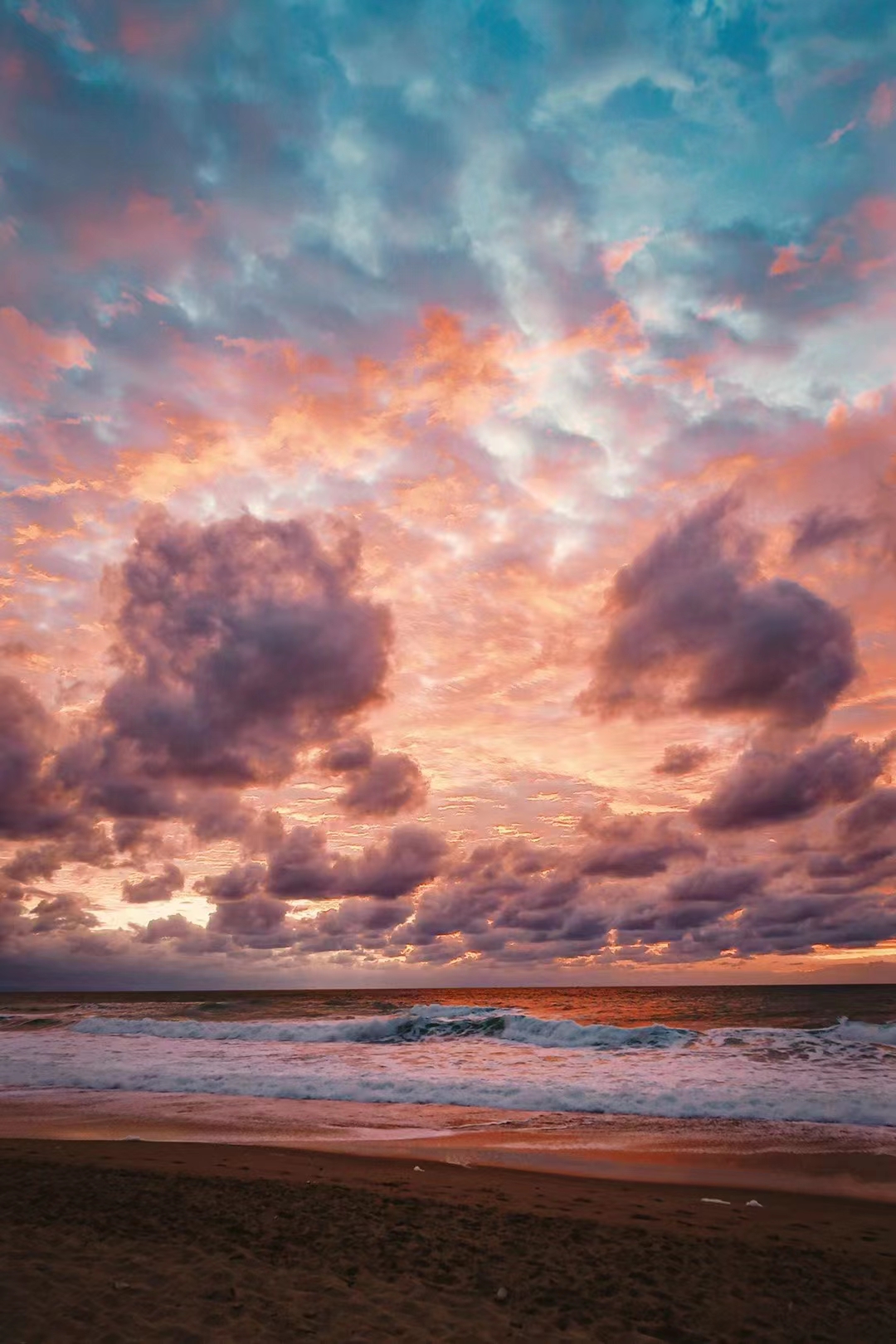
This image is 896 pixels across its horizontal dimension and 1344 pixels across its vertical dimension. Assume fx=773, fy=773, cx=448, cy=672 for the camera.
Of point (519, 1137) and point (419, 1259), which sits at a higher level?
point (419, 1259)

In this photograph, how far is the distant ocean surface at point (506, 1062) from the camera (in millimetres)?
23000

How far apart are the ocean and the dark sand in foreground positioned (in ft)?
11.7

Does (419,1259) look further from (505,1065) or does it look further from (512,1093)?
(505,1065)

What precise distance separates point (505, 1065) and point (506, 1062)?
1525mm

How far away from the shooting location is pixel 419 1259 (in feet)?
30.8

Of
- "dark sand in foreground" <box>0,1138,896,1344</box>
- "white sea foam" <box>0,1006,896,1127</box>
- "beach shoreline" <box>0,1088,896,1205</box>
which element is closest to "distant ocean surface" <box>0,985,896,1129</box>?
"white sea foam" <box>0,1006,896,1127</box>

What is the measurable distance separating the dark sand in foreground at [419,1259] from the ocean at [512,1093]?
3.56 m

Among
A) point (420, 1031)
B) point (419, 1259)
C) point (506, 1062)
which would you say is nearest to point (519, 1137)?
point (419, 1259)

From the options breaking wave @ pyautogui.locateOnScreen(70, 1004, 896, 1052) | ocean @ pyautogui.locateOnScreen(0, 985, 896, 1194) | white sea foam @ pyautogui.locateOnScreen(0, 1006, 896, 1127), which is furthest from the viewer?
breaking wave @ pyautogui.locateOnScreen(70, 1004, 896, 1052)

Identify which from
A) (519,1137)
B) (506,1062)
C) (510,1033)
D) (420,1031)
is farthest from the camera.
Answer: (420,1031)

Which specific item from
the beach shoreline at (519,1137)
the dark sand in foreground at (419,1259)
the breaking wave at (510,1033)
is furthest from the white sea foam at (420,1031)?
the dark sand in foreground at (419,1259)

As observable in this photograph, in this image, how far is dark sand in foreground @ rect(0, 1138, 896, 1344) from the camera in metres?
7.61

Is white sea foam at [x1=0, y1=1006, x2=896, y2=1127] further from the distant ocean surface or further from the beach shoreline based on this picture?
the beach shoreline

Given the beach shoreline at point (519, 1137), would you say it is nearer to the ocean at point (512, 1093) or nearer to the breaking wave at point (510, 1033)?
the ocean at point (512, 1093)
